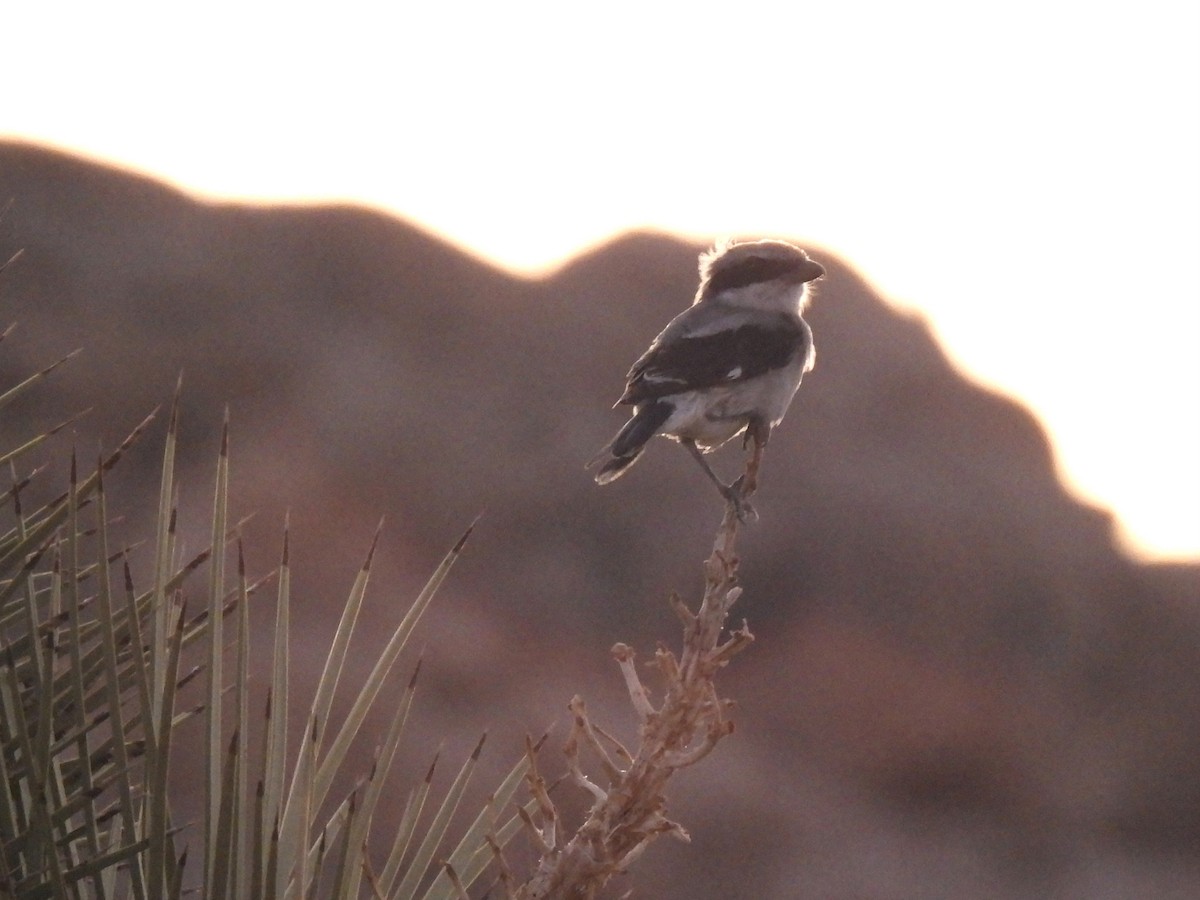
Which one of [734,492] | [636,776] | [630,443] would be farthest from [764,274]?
[636,776]

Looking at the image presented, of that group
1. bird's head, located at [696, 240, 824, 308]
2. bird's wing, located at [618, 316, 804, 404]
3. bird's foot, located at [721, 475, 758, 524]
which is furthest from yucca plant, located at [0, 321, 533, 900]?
bird's head, located at [696, 240, 824, 308]

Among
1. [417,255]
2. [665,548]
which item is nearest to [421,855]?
[665,548]

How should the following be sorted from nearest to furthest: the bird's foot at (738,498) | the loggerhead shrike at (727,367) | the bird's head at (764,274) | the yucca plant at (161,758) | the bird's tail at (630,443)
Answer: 1. the yucca plant at (161,758)
2. the bird's foot at (738,498)
3. the bird's tail at (630,443)
4. the loggerhead shrike at (727,367)
5. the bird's head at (764,274)

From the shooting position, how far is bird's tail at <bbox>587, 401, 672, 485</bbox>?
13.7 feet

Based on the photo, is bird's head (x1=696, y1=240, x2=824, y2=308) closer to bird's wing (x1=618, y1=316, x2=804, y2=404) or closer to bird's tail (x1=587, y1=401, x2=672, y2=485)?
bird's wing (x1=618, y1=316, x2=804, y2=404)

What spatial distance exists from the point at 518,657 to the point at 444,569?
1532 centimetres

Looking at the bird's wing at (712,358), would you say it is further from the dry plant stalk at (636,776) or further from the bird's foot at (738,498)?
the dry plant stalk at (636,776)

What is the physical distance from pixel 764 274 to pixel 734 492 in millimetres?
2764

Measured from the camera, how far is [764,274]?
17.7 feet

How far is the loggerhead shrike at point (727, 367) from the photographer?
445 cm

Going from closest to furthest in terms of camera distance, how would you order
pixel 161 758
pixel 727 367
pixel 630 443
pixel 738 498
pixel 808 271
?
1. pixel 161 758
2. pixel 738 498
3. pixel 630 443
4. pixel 727 367
5. pixel 808 271

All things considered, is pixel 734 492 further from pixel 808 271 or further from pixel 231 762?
pixel 808 271

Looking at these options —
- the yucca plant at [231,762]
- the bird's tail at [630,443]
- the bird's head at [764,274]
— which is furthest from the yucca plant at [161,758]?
the bird's head at [764,274]

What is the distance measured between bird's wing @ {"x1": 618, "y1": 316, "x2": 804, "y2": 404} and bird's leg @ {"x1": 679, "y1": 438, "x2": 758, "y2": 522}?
195 mm
